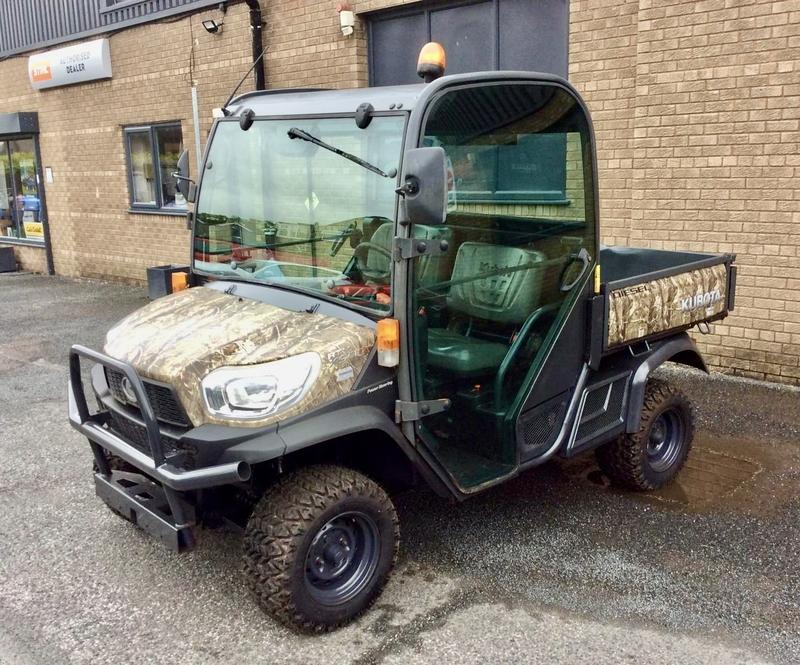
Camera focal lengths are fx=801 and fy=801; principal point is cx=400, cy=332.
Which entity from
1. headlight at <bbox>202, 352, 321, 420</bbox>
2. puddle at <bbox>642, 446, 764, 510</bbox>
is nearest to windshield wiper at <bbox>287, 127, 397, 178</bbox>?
headlight at <bbox>202, 352, 321, 420</bbox>

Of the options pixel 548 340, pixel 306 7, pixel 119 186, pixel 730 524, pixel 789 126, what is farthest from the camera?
pixel 119 186

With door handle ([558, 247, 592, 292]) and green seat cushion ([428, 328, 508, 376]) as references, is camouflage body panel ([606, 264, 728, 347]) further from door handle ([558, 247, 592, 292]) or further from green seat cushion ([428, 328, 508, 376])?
green seat cushion ([428, 328, 508, 376])

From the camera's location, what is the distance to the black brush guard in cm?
292

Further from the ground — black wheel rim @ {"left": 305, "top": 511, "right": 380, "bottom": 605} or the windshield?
the windshield

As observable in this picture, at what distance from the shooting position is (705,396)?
613 cm

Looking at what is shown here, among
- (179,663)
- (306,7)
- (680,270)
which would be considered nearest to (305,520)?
(179,663)

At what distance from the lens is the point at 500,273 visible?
11.8 ft

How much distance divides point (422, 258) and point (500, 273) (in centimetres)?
53

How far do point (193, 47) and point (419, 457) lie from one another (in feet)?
29.1

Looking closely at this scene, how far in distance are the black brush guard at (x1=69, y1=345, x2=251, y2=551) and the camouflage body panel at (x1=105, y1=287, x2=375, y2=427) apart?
13cm

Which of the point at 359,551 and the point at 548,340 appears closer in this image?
the point at 359,551

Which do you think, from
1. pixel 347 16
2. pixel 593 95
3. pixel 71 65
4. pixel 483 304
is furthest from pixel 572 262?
pixel 71 65

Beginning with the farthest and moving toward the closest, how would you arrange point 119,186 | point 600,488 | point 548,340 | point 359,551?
point 119,186
point 600,488
point 548,340
point 359,551

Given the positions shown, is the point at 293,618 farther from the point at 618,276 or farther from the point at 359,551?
the point at 618,276
